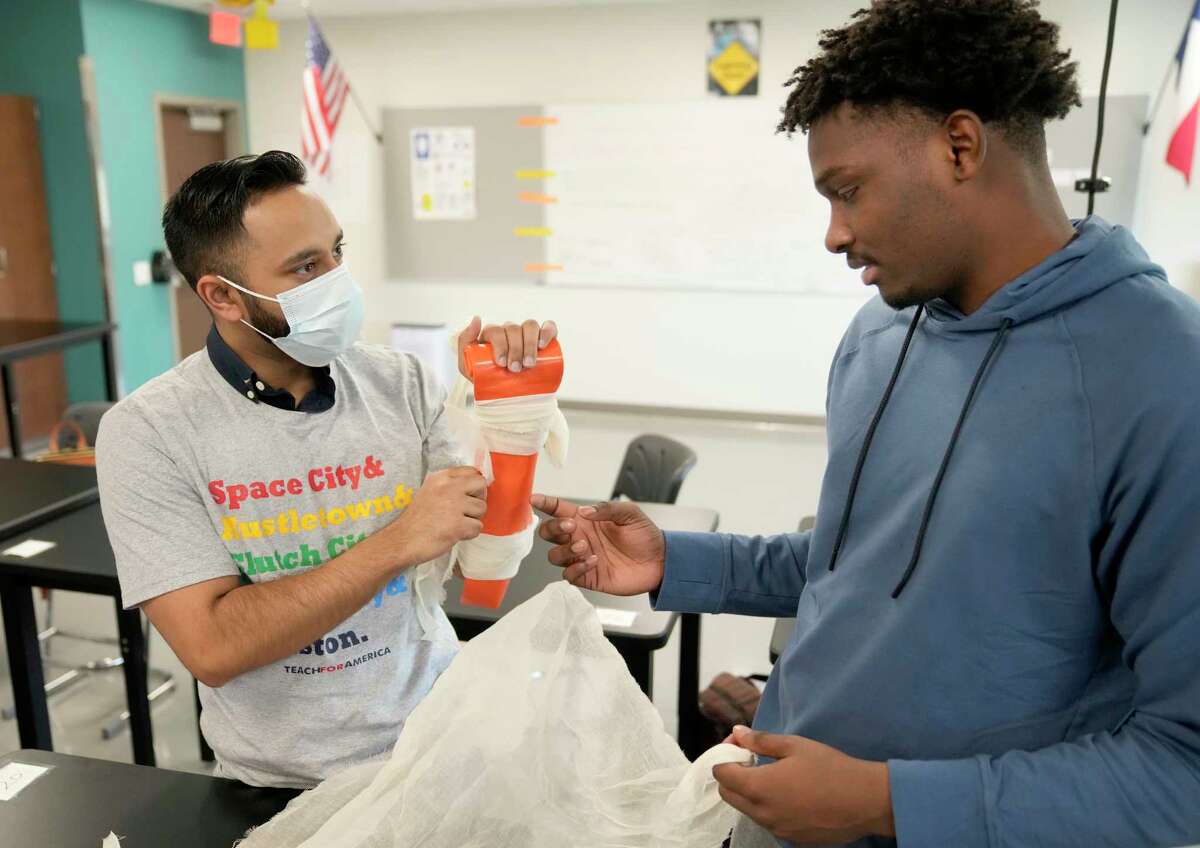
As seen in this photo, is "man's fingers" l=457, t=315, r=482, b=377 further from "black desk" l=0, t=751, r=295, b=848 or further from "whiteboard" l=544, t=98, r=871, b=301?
"whiteboard" l=544, t=98, r=871, b=301

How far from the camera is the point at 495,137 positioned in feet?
19.1

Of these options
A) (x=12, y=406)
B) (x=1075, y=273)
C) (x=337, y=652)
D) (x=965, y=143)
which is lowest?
(x=12, y=406)

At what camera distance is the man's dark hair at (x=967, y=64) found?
0.82m

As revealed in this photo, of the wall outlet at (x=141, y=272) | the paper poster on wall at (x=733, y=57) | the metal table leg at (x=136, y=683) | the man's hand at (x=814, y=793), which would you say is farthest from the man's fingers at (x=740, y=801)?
the wall outlet at (x=141, y=272)

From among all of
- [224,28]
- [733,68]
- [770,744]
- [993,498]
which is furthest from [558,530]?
[733,68]

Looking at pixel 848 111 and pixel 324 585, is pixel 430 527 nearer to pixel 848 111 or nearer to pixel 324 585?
pixel 324 585

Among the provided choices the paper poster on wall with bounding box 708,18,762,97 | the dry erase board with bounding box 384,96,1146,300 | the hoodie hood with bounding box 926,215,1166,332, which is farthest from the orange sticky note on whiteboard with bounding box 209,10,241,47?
the hoodie hood with bounding box 926,215,1166,332

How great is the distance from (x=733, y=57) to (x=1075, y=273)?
16.3ft

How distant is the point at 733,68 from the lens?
212 inches

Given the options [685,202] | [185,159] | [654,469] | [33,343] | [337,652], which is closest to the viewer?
[337,652]

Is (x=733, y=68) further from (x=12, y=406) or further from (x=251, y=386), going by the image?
(x=251, y=386)

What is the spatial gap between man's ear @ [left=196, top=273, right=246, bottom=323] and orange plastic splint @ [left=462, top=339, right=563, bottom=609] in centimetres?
41

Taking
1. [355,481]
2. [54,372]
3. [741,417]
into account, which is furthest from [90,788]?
[54,372]

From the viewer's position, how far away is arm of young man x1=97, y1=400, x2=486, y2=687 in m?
1.20
